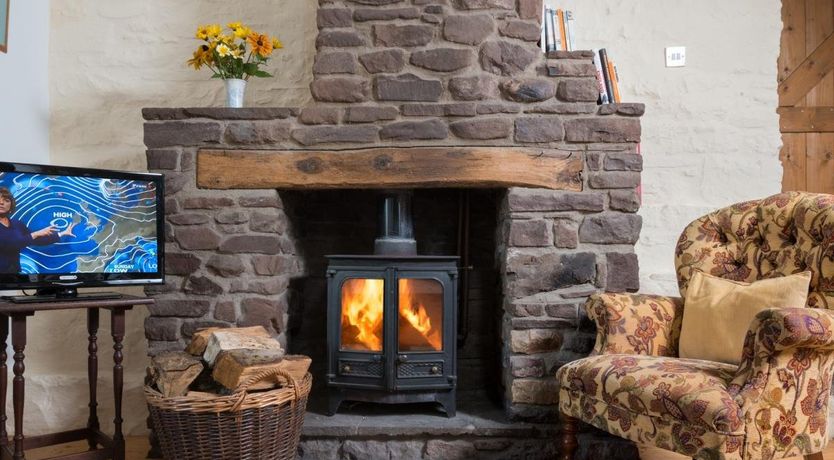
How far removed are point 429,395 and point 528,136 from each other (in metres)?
1.15

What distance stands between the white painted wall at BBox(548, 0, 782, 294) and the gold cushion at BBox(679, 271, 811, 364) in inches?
34.7

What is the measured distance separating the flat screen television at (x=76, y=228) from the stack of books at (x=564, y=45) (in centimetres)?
173

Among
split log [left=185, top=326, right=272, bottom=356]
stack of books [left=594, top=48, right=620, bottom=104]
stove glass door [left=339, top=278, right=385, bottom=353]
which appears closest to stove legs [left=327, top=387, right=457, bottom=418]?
stove glass door [left=339, top=278, right=385, bottom=353]

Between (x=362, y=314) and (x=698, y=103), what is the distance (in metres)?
2.02

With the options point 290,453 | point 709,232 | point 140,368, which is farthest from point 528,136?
point 140,368

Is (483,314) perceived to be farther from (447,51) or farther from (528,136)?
(447,51)

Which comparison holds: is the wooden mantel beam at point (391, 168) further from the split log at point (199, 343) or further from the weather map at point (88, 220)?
the split log at point (199, 343)

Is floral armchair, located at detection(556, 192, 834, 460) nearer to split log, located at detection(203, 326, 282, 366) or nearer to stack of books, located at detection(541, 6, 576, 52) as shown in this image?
stack of books, located at detection(541, 6, 576, 52)

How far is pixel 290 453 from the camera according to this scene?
2.20 meters

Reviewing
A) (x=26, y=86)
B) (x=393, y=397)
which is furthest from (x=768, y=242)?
(x=26, y=86)

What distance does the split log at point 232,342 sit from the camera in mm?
2191

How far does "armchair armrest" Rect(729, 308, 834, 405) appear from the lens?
1.68m

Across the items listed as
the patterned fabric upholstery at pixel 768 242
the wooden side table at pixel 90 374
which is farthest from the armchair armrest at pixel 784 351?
the wooden side table at pixel 90 374

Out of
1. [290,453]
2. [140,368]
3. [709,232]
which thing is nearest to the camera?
[290,453]
